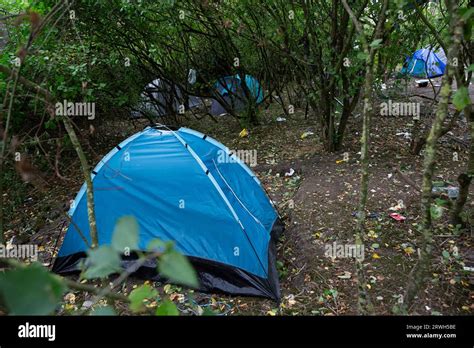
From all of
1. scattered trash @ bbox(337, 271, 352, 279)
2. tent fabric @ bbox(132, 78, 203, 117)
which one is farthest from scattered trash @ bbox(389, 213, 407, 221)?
tent fabric @ bbox(132, 78, 203, 117)

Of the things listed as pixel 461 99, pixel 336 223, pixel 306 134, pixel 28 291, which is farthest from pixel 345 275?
pixel 306 134

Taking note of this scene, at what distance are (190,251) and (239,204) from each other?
2.17 ft

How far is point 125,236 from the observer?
0.56 m

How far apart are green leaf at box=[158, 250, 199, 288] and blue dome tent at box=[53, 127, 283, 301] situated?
102 inches

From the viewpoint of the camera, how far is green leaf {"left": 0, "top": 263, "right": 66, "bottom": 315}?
0.48 meters

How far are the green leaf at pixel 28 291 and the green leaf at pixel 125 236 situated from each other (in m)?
0.11

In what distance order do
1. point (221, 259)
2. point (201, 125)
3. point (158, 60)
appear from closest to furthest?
point (221, 259) → point (158, 60) → point (201, 125)

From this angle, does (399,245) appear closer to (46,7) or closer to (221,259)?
(221,259)

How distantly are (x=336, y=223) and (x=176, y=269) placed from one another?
11.4 ft

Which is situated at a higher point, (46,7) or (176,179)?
(46,7)

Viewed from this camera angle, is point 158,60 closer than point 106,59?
No

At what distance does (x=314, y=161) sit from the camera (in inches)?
212
